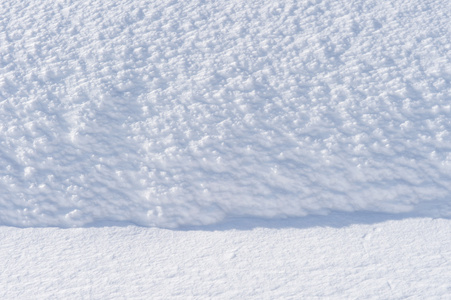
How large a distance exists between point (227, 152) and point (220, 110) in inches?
4.3

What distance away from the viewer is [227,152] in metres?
1.00

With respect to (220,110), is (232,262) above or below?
below

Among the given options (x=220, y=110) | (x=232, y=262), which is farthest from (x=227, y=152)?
(x=232, y=262)

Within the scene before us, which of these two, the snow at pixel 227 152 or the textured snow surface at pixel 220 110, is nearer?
the snow at pixel 227 152

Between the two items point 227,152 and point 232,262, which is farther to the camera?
point 227,152

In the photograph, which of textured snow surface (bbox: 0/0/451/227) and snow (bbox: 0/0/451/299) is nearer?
snow (bbox: 0/0/451/299)

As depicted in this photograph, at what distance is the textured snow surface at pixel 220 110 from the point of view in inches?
37.6

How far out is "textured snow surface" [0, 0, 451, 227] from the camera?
95 centimetres

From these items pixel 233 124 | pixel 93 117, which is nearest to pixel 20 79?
pixel 93 117

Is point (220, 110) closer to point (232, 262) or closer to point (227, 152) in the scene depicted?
point (227, 152)

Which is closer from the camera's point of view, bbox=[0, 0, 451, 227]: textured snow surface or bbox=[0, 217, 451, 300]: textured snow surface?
bbox=[0, 217, 451, 300]: textured snow surface

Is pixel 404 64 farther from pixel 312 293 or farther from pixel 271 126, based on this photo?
pixel 312 293

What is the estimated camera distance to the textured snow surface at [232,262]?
0.81 m

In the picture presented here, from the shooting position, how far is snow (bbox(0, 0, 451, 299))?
33.5 inches
